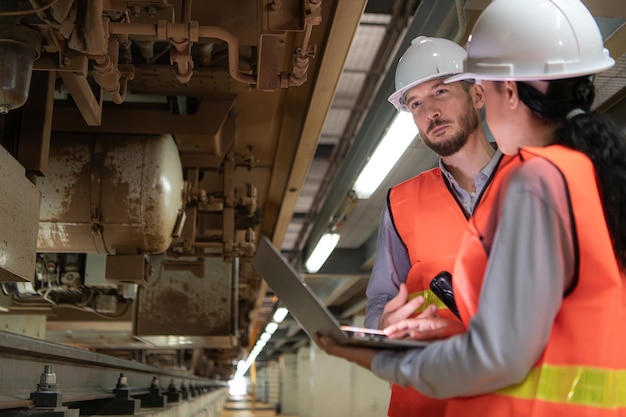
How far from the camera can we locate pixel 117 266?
4219 mm

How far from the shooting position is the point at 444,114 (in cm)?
226

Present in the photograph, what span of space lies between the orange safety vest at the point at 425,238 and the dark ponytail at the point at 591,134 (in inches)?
20.0

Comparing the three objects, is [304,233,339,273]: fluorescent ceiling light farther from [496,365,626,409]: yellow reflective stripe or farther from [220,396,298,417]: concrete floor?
[220,396,298,417]: concrete floor

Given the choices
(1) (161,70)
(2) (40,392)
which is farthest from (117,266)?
(2) (40,392)

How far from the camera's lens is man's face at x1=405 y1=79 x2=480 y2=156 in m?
2.25

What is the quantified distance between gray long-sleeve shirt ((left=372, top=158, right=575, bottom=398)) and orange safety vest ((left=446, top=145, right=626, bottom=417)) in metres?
0.03

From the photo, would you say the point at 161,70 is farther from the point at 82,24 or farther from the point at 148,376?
the point at 148,376

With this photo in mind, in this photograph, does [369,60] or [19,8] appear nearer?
[19,8]

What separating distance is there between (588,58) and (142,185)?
307 cm

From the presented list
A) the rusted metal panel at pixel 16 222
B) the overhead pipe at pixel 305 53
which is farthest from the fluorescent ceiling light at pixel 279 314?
the rusted metal panel at pixel 16 222

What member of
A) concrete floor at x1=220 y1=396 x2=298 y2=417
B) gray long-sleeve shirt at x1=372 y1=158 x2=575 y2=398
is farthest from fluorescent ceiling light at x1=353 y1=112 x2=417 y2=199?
concrete floor at x1=220 y1=396 x2=298 y2=417

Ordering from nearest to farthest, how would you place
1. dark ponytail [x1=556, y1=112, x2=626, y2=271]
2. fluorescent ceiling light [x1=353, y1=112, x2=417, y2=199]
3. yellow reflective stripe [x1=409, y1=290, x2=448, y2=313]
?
dark ponytail [x1=556, y1=112, x2=626, y2=271] → yellow reflective stripe [x1=409, y1=290, x2=448, y2=313] → fluorescent ceiling light [x1=353, y1=112, x2=417, y2=199]

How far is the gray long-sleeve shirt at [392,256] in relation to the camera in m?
2.16

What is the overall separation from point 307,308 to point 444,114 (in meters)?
1.14
